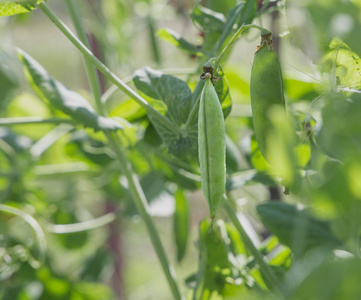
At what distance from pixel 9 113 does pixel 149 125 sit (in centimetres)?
31

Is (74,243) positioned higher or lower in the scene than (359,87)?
lower

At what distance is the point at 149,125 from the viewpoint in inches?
16.7

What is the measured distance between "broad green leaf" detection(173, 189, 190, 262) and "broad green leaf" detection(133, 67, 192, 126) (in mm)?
192

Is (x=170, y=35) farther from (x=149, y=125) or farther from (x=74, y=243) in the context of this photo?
(x=74, y=243)

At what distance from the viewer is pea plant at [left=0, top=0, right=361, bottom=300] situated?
19cm

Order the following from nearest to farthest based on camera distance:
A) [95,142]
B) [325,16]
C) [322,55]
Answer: [325,16] < [322,55] < [95,142]

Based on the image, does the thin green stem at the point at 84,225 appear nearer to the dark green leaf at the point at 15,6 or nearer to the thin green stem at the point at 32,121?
the thin green stem at the point at 32,121

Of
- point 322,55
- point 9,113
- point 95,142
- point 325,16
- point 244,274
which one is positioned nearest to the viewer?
point 325,16

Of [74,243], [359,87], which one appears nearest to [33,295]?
[74,243]

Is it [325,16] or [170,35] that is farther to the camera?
[170,35]

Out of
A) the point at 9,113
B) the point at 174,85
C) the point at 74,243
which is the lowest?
the point at 74,243

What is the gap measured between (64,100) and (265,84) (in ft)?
0.59

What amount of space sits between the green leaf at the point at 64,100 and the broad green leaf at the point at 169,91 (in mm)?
35

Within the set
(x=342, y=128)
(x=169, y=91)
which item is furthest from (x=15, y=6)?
(x=342, y=128)
